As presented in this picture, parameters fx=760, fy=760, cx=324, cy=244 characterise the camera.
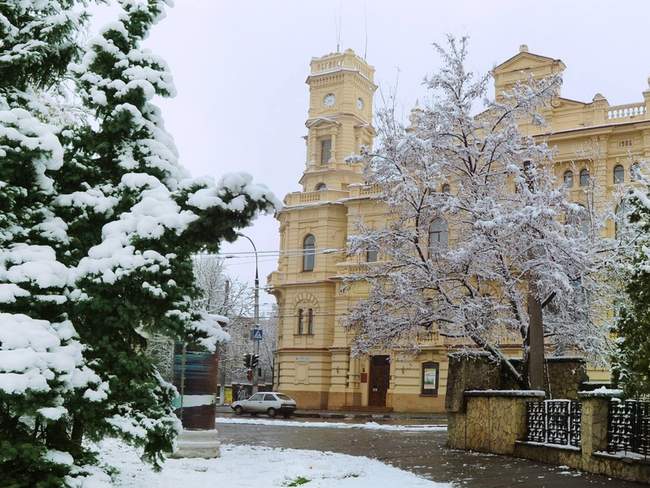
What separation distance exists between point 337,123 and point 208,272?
1519 centimetres

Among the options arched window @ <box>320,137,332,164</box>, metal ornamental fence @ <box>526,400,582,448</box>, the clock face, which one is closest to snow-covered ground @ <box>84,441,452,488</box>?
metal ornamental fence @ <box>526,400,582,448</box>

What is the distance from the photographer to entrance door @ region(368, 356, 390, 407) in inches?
1799

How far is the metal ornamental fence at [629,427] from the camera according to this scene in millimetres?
12062

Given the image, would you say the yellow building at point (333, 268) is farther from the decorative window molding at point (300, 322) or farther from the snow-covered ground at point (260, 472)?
the snow-covered ground at point (260, 472)

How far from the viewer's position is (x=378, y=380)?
151 feet

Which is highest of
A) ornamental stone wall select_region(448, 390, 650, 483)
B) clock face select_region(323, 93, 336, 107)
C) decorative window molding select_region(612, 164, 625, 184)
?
clock face select_region(323, 93, 336, 107)

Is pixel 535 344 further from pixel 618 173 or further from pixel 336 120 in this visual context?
pixel 336 120

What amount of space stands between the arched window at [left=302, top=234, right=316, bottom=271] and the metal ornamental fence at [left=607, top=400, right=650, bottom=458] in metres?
37.0

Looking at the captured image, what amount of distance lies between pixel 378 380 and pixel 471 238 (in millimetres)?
27961

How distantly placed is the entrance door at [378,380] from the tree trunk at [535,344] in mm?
28213

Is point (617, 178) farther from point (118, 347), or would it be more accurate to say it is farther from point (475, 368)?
point (118, 347)

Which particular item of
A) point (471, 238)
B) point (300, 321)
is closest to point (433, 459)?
point (471, 238)

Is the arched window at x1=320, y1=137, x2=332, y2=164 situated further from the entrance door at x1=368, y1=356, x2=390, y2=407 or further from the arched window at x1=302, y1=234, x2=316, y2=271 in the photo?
the entrance door at x1=368, y1=356, x2=390, y2=407

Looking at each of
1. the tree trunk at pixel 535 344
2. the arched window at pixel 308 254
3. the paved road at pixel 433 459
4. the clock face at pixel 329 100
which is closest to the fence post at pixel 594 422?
the paved road at pixel 433 459
